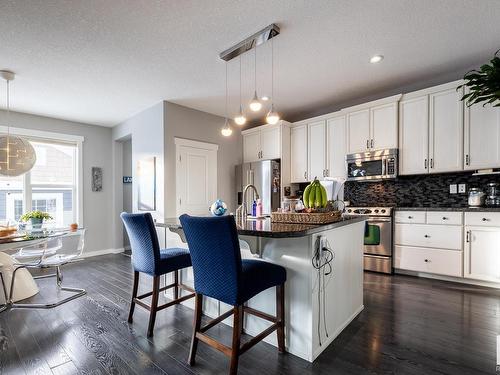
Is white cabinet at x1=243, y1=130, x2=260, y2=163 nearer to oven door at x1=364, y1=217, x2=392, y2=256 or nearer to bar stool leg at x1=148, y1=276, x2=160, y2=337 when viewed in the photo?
oven door at x1=364, y1=217, x2=392, y2=256

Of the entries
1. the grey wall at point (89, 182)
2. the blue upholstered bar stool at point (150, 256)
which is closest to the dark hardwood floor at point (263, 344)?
the blue upholstered bar stool at point (150, 256)

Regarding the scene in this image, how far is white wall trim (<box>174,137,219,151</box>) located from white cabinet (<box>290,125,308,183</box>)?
1423mm

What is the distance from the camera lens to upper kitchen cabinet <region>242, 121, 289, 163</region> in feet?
15.3

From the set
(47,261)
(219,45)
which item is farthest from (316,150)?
(47,261)

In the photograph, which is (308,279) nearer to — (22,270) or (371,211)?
(371,211)

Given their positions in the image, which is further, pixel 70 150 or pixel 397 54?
pixel 70 150

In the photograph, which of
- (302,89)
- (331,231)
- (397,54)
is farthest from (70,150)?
(397,54)

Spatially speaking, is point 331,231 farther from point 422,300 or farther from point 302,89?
point 302,89

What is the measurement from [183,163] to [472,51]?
3945 mm

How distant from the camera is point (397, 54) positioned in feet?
9.18

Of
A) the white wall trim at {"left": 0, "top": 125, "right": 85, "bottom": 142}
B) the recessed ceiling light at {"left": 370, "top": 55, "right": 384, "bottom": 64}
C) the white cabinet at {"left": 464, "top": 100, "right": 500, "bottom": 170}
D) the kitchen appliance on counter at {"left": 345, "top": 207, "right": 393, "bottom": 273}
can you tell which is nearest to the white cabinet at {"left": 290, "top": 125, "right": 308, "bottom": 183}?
the kitchen appliance on counter at {"left": 345, "top": 207, "right": 393, "bottom": 273}

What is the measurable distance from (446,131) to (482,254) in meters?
1.54

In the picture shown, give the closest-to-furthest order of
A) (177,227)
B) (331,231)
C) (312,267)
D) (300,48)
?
(312,267) < (331,231) < (177,227) < (300,48)

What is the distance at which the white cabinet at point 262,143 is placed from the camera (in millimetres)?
4672
